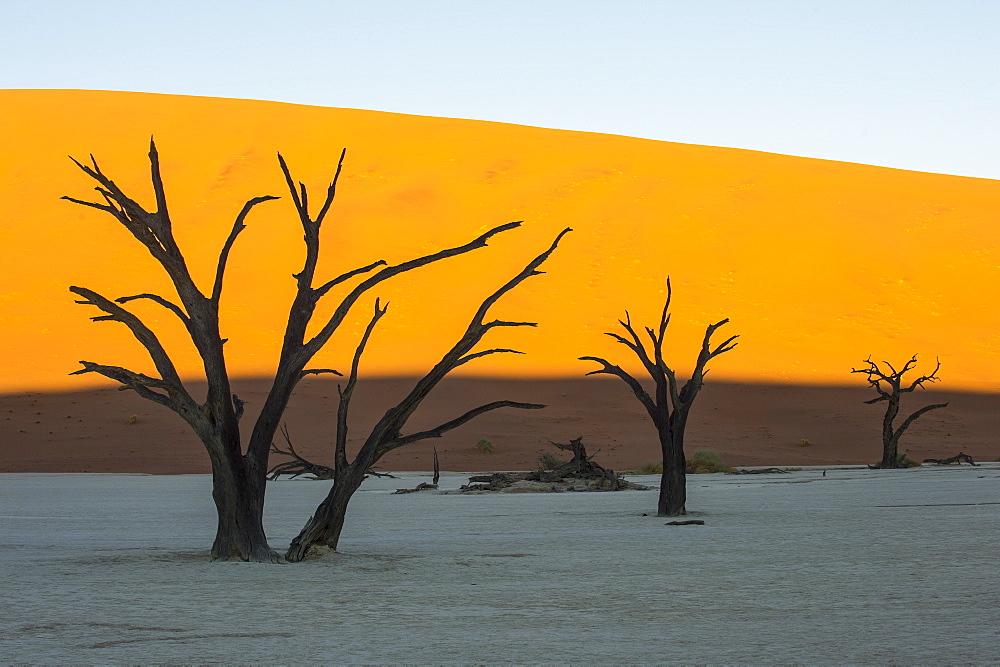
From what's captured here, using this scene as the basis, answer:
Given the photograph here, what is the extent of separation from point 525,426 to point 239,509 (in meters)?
26.1

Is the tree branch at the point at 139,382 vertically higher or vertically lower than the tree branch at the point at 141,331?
lower

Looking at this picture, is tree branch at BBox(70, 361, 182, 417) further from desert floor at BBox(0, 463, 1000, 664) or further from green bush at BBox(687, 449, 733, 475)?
green bush at BBox(687, 449, 733, 475)

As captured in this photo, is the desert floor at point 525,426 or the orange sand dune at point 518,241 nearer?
the desert floor at point 525,426

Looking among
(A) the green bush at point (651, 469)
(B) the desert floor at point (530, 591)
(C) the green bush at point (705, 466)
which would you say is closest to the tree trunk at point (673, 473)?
(B) the desert floor at point (530, 591)

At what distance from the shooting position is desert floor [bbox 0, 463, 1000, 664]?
463 cm

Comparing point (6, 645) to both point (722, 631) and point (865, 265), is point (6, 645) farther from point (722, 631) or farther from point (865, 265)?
point (865, 265)

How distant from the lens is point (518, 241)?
48.5m

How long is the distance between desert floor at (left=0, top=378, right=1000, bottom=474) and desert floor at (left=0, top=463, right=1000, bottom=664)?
17176 mm

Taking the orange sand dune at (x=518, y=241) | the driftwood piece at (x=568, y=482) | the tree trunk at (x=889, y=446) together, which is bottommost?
the driftwood piece at (x=568, y=482)

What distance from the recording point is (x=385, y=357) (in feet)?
129

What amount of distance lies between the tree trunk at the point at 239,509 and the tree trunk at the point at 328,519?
0.23 metres

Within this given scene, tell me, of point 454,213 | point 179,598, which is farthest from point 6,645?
point 454,213

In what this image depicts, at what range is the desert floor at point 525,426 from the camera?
98.4 feet

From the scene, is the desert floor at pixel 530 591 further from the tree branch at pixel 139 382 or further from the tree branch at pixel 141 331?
the tree branch at pixel 141 331
